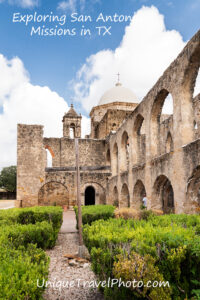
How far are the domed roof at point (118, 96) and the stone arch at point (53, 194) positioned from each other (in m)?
12.3

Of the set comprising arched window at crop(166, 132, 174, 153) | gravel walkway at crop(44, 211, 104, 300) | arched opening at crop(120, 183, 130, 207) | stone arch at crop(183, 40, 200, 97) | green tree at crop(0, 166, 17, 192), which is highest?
stone arch at crop(183, 40, 200, 97)

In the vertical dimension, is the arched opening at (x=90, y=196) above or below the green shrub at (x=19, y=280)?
below

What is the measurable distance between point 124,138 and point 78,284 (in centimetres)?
1215

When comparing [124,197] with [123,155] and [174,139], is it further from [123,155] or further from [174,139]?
[174,139]

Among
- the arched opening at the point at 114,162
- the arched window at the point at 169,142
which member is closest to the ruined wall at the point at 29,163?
the arched opening at the point at 114,162

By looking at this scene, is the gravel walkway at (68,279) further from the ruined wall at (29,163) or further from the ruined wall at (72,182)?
the ruined wall at (29,163)

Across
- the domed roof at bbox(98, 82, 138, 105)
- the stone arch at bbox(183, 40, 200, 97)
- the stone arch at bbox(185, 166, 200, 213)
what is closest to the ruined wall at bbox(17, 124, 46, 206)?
the domed roof at bbox(98, 82, 138, 105)

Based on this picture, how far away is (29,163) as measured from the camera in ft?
60.8

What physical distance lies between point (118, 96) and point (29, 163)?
13929 millimetres

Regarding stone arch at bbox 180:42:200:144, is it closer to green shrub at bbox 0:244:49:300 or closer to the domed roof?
green shrub at bbox 0:244:49:300

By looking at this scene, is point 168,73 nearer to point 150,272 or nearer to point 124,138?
point 124,138

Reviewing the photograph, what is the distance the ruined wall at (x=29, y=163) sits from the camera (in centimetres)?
1805

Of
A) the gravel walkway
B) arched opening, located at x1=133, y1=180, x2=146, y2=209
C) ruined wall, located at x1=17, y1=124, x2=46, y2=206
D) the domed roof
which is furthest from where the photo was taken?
the domed roof

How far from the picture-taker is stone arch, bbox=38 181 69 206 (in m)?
19.1
